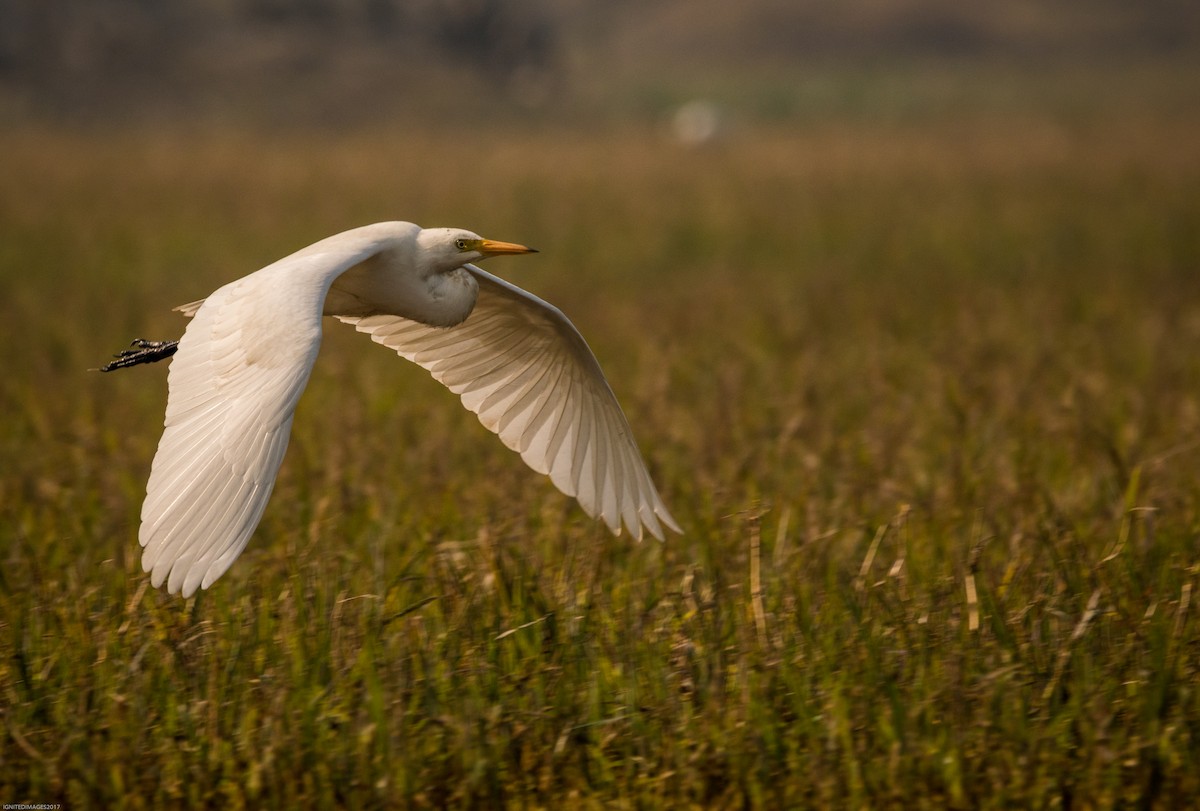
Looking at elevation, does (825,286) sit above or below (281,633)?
below

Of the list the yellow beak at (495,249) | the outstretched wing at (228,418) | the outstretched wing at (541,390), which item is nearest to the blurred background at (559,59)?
the outstretched wing at (541,390)

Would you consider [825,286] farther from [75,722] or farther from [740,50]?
[740,50]

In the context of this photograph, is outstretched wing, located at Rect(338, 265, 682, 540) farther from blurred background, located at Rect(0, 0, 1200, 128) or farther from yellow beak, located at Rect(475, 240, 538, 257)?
blurred background, located at Rect(0, 0, 1200, 128)

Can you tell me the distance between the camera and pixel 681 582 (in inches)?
166

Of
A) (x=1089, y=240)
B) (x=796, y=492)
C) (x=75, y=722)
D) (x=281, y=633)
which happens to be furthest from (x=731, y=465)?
(x=1089, y=240)

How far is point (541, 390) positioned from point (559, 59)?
4337 centimetres

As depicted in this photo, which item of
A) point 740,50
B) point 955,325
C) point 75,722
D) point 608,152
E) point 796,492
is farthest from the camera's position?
point 740,50

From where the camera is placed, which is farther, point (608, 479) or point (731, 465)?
point (731, 465)

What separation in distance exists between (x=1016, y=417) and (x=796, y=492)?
1502 millimetres

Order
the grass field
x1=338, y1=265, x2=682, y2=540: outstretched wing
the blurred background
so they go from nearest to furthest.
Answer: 1. the grass field
2. x1=338, y1=265, x2=682, y2=540: outstretched wing
3. the blurred background

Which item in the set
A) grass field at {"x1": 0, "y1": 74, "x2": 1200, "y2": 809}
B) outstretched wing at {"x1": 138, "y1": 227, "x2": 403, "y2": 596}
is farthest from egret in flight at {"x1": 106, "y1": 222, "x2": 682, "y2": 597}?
grass field at {"x1": 0, "y1": 74, "x2": 1200, "y2": 809}

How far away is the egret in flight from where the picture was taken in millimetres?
3027

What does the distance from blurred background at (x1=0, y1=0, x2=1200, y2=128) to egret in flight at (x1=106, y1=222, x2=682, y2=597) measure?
20884 millimetres

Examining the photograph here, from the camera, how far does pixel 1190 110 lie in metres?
32.1
